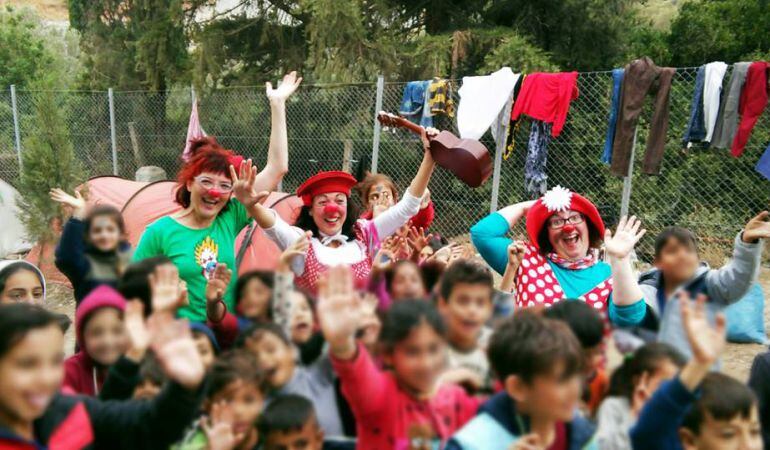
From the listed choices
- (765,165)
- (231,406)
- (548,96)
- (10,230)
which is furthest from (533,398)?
(10,230)

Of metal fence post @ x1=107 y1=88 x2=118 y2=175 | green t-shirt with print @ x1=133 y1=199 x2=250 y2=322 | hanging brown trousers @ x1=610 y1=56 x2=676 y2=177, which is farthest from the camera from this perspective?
metal fence post @ x1=107 y1=88 x2=118 y2=175

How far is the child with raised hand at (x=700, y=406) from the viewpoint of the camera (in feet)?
4.71

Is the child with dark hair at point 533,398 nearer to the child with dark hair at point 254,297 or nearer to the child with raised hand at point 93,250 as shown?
the child with dark hair at point 254,297

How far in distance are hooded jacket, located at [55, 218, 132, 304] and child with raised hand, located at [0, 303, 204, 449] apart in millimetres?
308

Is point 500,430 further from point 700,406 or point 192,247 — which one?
point 192,247

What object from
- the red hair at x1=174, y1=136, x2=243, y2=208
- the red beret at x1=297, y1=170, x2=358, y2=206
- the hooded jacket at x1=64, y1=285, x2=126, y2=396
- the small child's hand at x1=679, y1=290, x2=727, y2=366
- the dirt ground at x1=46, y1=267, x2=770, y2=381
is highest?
the red hair at x1=174, y1=136, x2=243, y2=208

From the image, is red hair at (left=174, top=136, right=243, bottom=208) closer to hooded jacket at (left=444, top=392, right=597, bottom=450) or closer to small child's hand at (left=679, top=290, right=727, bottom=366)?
hooded jacket at (left=444, top=392, right=597, bottom=450)

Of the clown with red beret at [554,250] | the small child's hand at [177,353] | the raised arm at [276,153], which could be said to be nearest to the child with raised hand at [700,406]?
the small child's hand at [177,353]

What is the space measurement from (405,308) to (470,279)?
0.81ft

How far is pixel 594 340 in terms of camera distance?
163 centimetres

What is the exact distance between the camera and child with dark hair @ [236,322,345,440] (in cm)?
155

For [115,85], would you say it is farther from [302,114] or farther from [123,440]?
[123,440]

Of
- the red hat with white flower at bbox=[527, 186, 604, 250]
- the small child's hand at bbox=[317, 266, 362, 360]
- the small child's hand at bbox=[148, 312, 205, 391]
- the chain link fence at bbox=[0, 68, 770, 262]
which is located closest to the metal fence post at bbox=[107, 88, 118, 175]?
the chain link fence at bbox=[0, 68, 770, 262]

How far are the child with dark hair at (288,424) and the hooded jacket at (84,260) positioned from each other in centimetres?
53
